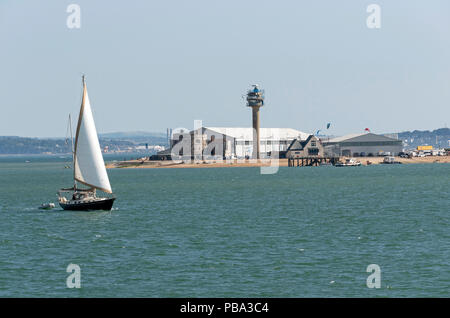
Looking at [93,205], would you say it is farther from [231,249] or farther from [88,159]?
[231,249]

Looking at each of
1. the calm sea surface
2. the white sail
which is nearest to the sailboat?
the white sail

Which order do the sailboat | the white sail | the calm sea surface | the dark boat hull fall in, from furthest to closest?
the dark boat hull
the white sail
the sailboat
the calm sea surface

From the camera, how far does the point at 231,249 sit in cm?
5147

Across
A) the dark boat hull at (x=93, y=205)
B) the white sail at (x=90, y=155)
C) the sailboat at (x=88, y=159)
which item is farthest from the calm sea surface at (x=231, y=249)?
the white sail at (x=90, y=155)

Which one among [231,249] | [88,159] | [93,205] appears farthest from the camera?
[93,205]

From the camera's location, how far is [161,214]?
80.9 m

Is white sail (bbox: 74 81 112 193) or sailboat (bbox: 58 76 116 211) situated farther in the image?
white sail (bbox: 74 81 112 193)

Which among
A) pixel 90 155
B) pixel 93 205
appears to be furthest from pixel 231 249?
pixel 90 155

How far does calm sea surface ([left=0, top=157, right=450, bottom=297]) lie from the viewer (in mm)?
38719

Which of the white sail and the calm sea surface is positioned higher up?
the white sail

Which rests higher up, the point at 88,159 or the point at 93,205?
the point at 88,159

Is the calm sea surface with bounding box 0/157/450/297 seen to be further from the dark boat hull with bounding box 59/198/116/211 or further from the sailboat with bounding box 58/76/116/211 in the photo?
the sailboat with bounding box 58/76/116/211

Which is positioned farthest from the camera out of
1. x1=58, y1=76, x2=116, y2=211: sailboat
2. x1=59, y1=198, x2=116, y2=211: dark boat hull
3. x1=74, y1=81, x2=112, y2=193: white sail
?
x1=59, y1=198, x2=116, y2=211: dark boat hull
